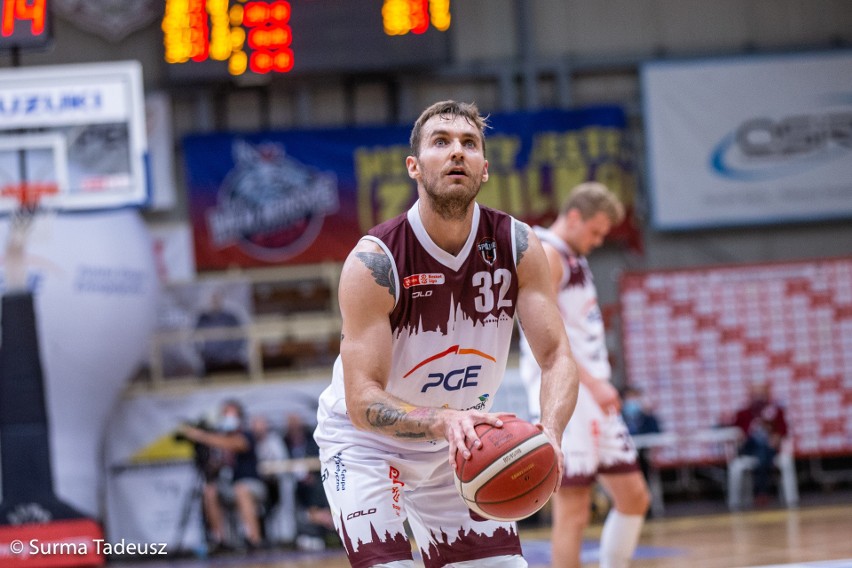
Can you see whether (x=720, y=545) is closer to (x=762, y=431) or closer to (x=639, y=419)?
(x=639, y=419)

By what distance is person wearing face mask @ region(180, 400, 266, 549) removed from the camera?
1180 cm

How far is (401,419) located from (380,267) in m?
0.51

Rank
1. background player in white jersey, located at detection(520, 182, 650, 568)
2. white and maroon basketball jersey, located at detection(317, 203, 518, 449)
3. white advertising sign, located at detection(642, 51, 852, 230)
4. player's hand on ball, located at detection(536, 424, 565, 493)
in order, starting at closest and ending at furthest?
player's hand on ball, located at detection(536, 424, 565, 493), white and maroon basketball jersey, located at detection(317, 203, 518, 449), background player in white jersey, located at detection(520, 182, 650, 568), white advertising sign, located at detection(642, 51, 852, 230)

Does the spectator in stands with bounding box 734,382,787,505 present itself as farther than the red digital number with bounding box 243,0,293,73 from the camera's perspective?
Yes

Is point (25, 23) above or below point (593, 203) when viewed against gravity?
above

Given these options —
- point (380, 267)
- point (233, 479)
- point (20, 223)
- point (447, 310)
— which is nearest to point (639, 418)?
point (233, 479)

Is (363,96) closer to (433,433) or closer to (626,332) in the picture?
(626,332)

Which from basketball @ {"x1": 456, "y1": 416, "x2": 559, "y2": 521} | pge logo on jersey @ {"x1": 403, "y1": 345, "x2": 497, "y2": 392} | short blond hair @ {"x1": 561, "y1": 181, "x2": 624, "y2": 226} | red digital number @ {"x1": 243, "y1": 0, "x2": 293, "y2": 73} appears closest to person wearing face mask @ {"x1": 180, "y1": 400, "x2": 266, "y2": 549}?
red digital number @ {"x1": 243, "y1": 0, "x2": 293, "y2": 73}

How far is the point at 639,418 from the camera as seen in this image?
13.2m

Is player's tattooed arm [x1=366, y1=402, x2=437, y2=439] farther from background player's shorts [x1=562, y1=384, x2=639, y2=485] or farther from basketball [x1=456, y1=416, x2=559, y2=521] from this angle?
background player's shorts [x1=562, y1=384, x2=639, y2=485]

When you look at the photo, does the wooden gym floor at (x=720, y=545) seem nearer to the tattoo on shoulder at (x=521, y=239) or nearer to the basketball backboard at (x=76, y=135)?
the tattoo on shoulder at (x=521, y=239)

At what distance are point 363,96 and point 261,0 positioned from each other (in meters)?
2.97

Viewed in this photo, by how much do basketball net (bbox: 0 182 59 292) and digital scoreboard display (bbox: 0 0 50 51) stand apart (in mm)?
1812

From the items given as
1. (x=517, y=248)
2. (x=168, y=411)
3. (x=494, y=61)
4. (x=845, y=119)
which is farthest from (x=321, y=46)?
(x=517, y=248)
